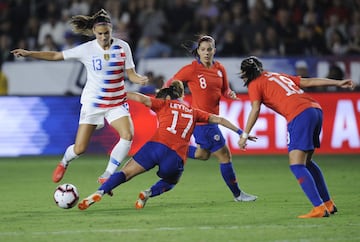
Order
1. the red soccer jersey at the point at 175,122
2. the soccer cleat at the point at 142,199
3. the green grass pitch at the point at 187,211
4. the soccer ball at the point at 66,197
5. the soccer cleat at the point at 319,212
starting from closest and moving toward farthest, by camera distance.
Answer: the green grass pitch at the point at 187,211 → the soccer cleat at the point at 319,212 → the soccer ball at the point at 66,197 → the red soccer jersey at the point at 175,122 → the soccer cleat at the point at 142,199

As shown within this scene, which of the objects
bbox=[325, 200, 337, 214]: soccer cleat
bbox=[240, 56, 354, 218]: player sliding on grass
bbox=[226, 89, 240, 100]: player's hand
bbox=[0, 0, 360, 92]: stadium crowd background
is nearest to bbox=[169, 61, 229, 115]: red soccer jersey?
bbox=[226, 89, 240, 100]: player's hand

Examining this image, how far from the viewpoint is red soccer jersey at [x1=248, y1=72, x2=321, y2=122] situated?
9.79 metres

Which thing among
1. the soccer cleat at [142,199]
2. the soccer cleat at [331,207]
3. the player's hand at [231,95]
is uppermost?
the player's hand at [231,95]

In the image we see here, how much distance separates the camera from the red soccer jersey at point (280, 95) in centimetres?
979

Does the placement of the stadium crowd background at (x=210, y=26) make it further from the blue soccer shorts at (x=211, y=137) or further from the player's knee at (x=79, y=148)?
the player's knee at (x=79, y=148)

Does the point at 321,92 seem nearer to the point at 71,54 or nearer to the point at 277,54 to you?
the point at 277,54

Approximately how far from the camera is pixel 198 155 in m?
11.9

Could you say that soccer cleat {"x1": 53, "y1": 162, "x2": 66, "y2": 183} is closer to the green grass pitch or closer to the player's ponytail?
the green grass pitch

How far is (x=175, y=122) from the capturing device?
1048 cm

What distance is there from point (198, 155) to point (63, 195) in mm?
2287

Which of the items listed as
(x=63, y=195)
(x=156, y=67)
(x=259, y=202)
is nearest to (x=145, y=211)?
(x=63, y=195)

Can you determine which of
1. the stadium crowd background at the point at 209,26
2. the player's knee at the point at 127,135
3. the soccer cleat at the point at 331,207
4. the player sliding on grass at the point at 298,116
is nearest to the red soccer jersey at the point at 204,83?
the player's knee at the point at 127,135

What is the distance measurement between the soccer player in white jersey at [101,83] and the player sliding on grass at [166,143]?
0.64m

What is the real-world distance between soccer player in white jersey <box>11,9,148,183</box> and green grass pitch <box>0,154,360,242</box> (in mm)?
734
